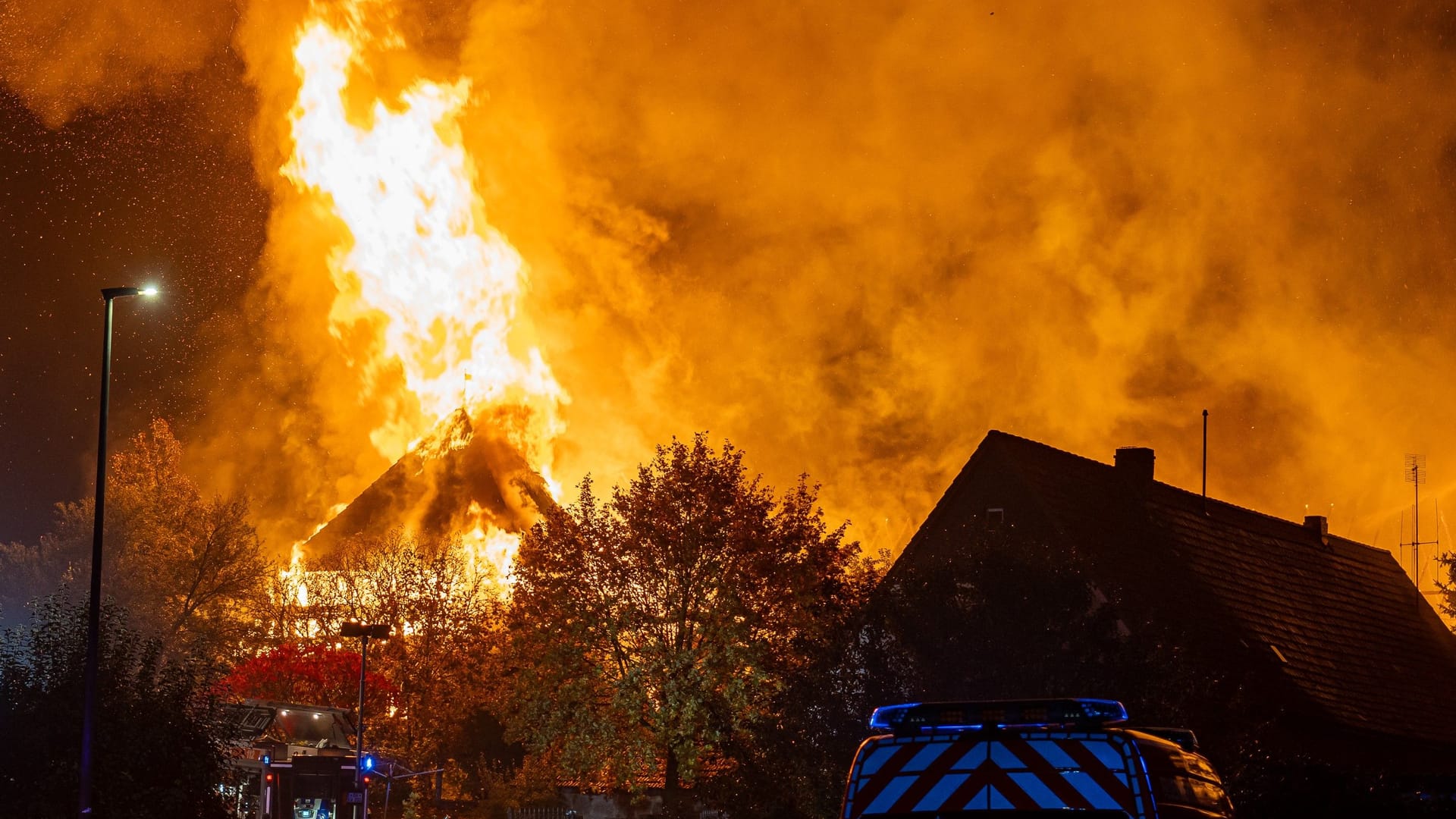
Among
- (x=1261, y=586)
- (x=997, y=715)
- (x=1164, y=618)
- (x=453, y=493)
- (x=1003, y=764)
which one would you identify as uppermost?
(x=453, y=493)

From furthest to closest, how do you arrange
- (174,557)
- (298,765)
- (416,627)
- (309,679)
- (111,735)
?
(174,557)
(416,627)
(309,679)
(298,765)
(111,735)

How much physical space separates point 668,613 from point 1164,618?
13327 mm

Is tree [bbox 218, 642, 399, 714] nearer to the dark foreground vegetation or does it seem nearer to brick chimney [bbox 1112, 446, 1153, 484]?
the dark foreground vegetation

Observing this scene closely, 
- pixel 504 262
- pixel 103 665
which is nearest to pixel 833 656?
pixel 103 665

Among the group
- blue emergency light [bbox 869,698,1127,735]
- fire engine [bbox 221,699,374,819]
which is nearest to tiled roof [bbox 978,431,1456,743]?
fire engine [bbox 221,699,374,819]

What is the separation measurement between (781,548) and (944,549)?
4.81 m

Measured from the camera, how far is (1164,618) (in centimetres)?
3912

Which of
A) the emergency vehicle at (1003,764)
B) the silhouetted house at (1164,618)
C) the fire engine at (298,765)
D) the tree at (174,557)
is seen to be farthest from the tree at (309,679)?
the emergency vehicle at (1003,764)

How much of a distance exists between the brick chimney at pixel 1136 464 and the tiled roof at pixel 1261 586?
29cm

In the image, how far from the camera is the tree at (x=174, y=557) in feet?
241

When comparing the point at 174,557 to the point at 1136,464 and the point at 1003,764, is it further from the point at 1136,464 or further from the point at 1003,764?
the point at 1003,764

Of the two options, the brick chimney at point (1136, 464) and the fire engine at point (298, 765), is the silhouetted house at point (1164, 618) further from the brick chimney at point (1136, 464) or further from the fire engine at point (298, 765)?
the fire engine at point (298, 765)

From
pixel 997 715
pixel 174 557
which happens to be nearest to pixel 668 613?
pixel 997 715

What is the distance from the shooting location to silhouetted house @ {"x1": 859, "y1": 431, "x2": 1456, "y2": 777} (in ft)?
87.6
